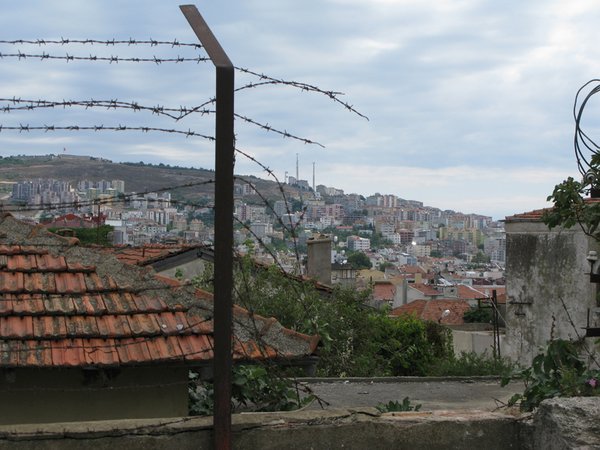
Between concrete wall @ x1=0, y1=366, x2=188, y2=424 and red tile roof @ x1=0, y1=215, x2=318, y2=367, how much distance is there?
25 centimetres

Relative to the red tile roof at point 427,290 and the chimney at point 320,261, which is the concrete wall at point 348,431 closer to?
the chimney at point 320,261

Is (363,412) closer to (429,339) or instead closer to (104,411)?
(104,411)

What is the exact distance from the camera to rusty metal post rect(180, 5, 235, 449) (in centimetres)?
361

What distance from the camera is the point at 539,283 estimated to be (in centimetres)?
2016

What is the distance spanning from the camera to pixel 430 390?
37.0ft

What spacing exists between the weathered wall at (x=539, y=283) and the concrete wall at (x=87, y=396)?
14.4 metres

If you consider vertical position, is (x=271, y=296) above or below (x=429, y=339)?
above

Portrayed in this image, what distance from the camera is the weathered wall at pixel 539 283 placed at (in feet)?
62.5

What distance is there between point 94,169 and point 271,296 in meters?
13.9

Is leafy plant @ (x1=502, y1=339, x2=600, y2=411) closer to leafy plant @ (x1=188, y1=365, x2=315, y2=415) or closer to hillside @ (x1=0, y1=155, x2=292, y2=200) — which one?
leafy plant @ (x1=188, y1=365, x2=315, y2=415)

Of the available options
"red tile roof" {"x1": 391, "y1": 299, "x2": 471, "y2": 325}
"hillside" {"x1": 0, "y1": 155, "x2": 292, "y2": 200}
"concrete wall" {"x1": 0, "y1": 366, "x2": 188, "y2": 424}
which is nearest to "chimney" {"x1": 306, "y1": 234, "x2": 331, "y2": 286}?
"red tile roof" {"x1": 391, "y1": 299, "x2": 471, "y2": 325}

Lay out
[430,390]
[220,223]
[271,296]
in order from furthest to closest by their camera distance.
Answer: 1. [271,296]
2. [430,390]
3. [220,223]

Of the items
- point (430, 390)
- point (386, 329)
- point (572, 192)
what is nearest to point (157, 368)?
point (572, 192)

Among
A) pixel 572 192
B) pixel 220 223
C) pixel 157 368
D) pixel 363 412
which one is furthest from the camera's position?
pixel 157 368
